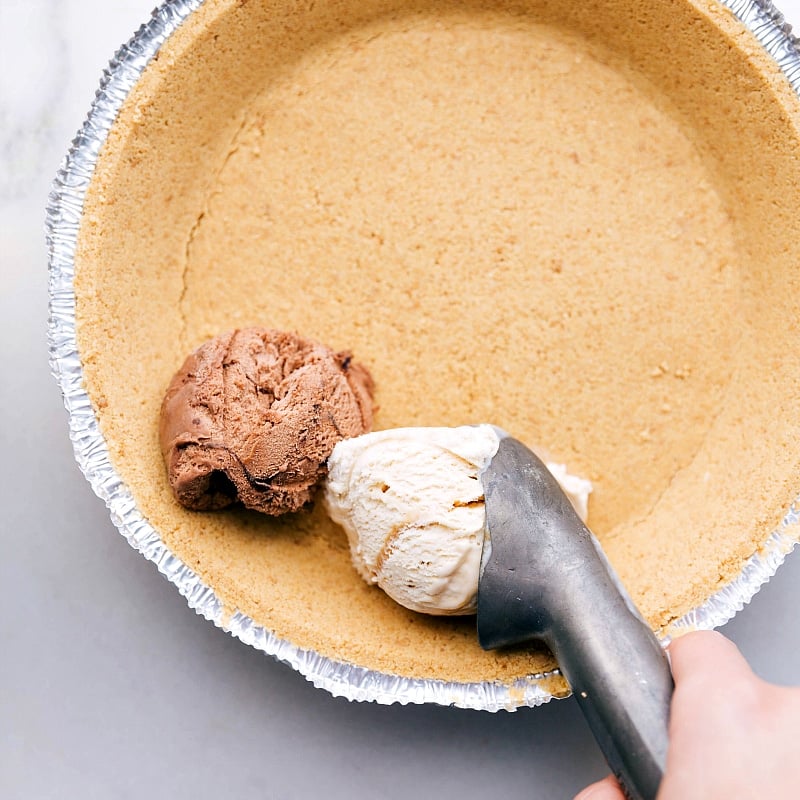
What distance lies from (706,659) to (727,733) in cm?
13

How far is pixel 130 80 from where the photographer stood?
5.12ft

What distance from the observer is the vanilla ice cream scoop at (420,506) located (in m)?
1.48

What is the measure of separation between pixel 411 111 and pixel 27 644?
1442mm

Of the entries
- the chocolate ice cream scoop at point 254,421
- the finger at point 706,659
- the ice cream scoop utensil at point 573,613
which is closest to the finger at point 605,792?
the ice cream scoop utensil at point 573,613

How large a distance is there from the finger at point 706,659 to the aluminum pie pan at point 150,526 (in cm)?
10

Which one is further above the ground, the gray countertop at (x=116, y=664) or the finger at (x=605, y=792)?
the gray countertop at (x=116, y=664)

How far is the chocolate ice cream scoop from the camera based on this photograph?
148cm

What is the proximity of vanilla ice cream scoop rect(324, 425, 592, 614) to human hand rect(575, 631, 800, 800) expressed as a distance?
0.40 m

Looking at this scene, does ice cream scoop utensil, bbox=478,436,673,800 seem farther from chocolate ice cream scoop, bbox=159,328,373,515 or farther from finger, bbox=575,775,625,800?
chocolate ice cream scoop, bbox=159,328,373,515

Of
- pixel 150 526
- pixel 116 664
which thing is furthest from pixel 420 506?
pixel 116 664

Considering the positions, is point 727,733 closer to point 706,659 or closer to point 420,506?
point 706,659

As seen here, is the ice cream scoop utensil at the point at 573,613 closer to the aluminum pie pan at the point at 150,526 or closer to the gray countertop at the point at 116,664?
the aluminum pie pan at the point at 150,526

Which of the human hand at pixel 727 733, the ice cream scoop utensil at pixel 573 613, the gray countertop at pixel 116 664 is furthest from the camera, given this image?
the gray countertop at pixel 116 664

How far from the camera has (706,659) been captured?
4.52ft
